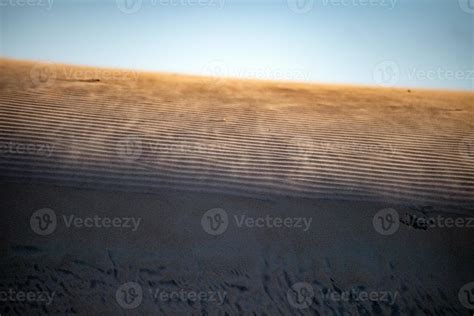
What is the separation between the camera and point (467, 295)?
123 inches

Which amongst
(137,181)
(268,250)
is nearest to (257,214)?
(268,250)

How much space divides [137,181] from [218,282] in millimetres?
1237

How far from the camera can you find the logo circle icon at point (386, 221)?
340cm

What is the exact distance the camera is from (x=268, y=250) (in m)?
3.27

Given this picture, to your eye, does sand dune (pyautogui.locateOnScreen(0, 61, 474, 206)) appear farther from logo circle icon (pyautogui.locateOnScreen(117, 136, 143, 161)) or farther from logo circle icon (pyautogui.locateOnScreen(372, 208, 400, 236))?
logo circle icon (pyautogui.locateOnScreen(372, 208, 400, 236))

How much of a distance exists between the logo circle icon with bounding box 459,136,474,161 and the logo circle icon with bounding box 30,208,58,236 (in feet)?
14.7

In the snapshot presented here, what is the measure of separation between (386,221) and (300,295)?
1.04 meters

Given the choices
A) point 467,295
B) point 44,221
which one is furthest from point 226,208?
point 467,295

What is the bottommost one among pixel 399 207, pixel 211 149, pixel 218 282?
pixel 218 282

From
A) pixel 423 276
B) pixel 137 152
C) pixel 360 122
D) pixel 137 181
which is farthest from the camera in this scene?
pixel 360 122

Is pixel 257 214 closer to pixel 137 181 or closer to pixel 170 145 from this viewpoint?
pixel 137 181

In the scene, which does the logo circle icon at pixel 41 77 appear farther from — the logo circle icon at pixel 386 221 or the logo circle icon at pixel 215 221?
the logo circle icon at pixel 386 221

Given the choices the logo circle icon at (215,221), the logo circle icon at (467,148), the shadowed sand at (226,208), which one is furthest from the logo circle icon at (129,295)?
the logo circle icon at (467,148)

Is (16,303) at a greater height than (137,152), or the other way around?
(137,152)
